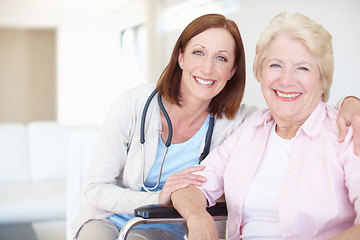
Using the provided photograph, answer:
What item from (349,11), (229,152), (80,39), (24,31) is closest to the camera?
(229,152)

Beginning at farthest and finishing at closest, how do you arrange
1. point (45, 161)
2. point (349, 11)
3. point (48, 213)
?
point (45, 161) < point (48, 213) < point (349, 11)

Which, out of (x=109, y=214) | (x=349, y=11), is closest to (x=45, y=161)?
(x=109, y=214)

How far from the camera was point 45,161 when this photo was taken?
11.2ft

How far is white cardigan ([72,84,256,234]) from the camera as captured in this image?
5.51 feet

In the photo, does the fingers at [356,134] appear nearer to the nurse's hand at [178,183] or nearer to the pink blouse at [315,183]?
the pink blouse at [315,183]

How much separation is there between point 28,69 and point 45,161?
22.4 ft

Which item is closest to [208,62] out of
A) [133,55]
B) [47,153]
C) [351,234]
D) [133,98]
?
[133,98]

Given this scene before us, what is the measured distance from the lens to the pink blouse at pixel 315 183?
1.19 metres

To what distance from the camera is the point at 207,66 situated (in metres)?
1.67

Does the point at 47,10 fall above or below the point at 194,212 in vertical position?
above

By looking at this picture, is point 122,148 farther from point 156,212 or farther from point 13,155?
point 13,155

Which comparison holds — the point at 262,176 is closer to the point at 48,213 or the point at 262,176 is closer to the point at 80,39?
the point at 48,213

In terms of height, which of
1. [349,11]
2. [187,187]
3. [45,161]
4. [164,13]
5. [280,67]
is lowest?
[45,161]

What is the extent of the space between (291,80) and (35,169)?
8.50 feet
